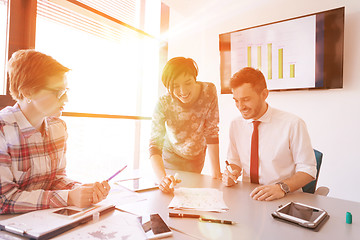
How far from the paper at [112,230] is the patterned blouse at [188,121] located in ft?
2.78

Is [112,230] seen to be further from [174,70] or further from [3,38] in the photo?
[3,38]

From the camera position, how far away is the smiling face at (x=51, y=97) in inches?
39.4

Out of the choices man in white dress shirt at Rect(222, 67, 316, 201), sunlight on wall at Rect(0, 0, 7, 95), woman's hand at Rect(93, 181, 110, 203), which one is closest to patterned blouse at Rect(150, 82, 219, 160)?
man in white dress shirt at Rect(222, 67, 316, 201)

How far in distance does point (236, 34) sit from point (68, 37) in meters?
1.71

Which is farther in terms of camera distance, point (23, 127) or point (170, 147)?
point (170, 147)

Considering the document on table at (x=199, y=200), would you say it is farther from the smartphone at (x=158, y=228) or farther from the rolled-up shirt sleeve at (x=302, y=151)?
the rolled-up shirt sleeve at (x=302, y=151)

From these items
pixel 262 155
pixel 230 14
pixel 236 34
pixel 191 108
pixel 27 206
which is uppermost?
pixel 230 14

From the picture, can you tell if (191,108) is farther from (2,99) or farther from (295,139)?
(2,99)

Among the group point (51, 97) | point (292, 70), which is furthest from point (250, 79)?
point (51, 97)

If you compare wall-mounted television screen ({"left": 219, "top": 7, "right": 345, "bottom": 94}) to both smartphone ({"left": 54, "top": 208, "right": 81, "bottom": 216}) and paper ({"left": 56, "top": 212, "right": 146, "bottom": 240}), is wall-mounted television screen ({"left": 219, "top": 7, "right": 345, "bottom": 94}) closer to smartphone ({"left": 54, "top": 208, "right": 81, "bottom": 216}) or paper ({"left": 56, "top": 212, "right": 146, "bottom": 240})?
paper ({"left": 56, "top": 212, "right": 146, "bottom": 240})

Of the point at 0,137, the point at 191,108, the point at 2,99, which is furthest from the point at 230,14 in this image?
the point at 0,137

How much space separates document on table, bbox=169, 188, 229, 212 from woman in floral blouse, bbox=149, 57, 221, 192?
38cm

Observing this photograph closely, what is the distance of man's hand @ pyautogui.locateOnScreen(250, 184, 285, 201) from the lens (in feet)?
3.52

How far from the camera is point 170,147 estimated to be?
1812 mm
